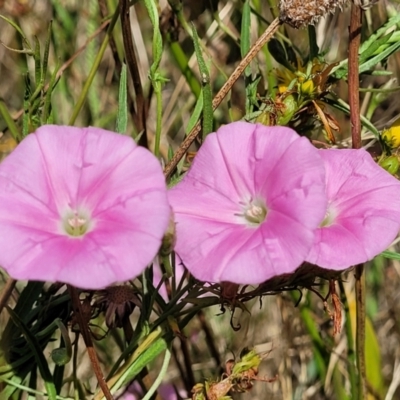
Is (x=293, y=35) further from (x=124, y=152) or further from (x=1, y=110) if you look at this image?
(x=124, y=152)

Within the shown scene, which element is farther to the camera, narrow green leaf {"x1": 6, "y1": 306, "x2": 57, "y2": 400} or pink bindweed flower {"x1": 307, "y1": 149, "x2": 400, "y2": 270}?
narrow green leaf {"x1": 6, "y1": 306, "x2": 57, "y2": 400}

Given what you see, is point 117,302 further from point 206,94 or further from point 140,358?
point 206,94

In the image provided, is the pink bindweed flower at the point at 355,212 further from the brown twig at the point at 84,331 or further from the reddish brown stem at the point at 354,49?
the brown twig at the point at 84,331

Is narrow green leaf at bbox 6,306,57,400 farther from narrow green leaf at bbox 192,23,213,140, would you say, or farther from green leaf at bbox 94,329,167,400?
narrow green leaf at bbox 192,23,213,140

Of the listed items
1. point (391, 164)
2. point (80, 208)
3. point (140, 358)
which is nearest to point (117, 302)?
point (140, 358)

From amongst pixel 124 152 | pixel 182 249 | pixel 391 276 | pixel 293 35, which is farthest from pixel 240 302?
pixel 391 276

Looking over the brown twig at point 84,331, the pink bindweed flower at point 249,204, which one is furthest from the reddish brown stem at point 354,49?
the brown twig at point 84,331

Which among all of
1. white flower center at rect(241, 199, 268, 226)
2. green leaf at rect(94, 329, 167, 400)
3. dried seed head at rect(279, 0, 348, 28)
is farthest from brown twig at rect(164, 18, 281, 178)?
green leaf at rect(94, 329, 167, 400)
